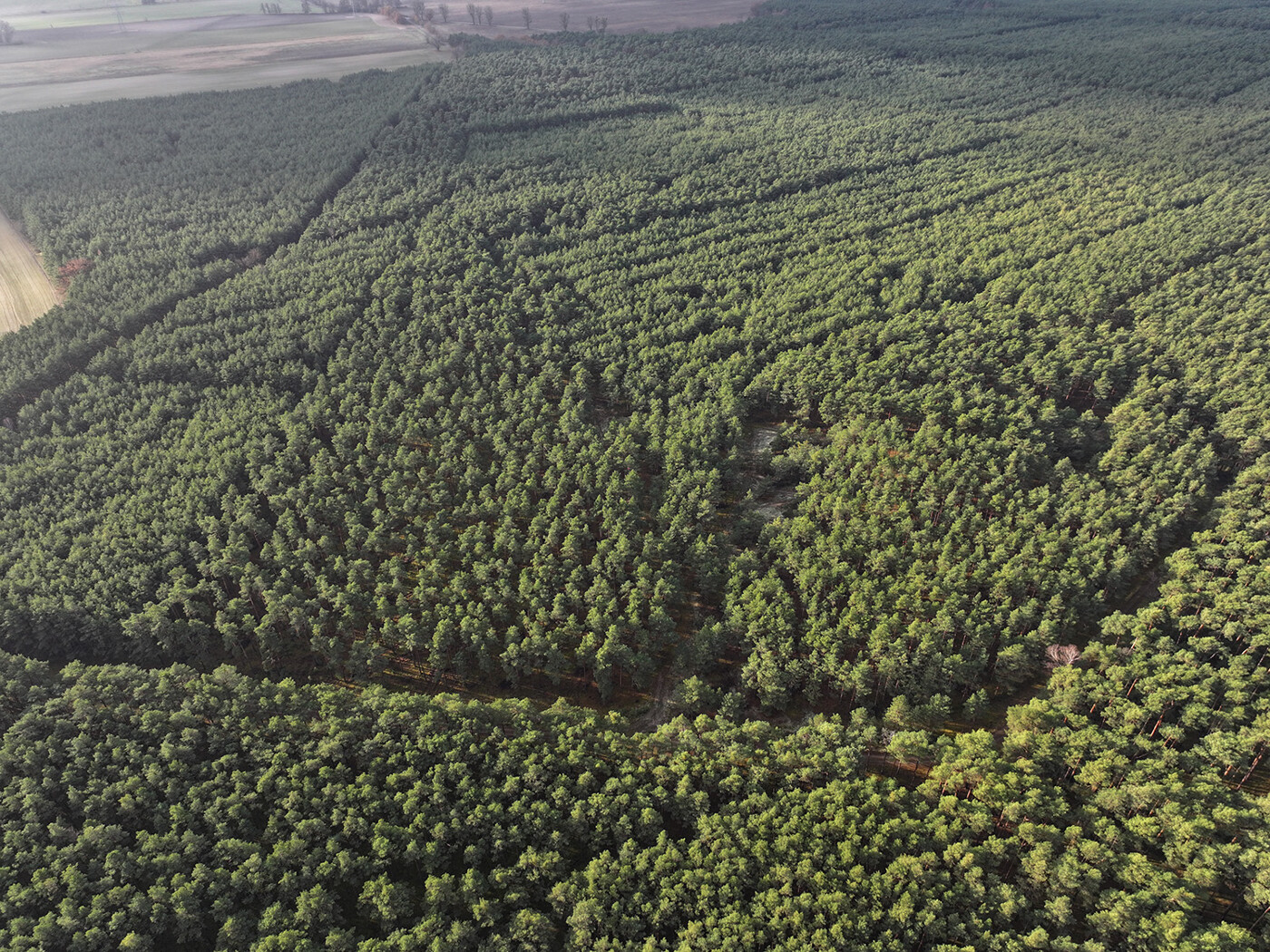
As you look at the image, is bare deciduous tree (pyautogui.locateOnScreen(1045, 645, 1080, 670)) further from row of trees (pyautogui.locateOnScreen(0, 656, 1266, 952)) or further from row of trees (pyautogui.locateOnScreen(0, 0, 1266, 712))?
row of trees (pyautogui.locateOnScreen(0, 656, 1266, 952))

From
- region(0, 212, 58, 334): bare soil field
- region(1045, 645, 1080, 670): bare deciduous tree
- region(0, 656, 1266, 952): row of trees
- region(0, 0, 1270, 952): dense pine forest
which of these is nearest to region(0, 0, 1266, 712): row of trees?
region(0, 0, 1270, 952): dense pine forest

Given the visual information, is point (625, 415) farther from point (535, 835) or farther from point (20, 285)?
point (20, 285)

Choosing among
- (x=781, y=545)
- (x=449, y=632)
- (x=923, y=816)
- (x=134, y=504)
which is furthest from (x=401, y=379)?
(x=923, y=816)

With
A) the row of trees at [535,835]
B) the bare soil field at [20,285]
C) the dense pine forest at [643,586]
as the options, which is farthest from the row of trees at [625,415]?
the row of trees at [535,835]

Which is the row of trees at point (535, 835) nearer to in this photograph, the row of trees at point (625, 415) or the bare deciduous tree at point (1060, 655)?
the row of trees at point (625, 415)

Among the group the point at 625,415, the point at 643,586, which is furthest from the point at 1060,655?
the point at 625,415

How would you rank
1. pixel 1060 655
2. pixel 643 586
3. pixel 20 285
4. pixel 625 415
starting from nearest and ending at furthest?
pixel 1060 655
pixel 643 586
pixel 625 415
pixel 20 285

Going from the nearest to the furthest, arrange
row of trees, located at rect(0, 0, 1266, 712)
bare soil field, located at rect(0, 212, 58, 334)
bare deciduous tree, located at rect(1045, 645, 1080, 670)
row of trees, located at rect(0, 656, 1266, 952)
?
row of trees, located at rect(0, 656, 1266, 952) < bare deciduous tree, located at rect(1045, 645, 1080, 670) < row of trees, located at rect(0, 0, 1266, 712) < bare soil field, located at rect(0, 212, 58, 334)
